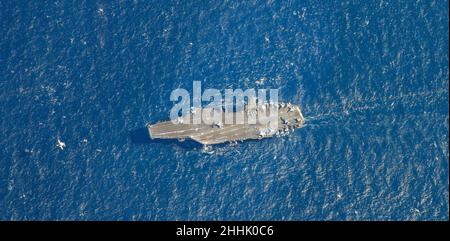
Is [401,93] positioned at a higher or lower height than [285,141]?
higher

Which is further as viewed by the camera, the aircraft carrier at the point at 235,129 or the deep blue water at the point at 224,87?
the aircraft carrier at the point at 235,129

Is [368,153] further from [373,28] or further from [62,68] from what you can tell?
[62,68]

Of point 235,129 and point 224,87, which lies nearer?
point 235,129

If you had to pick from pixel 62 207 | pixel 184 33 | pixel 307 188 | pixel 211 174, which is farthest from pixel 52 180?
pixel 307 188
